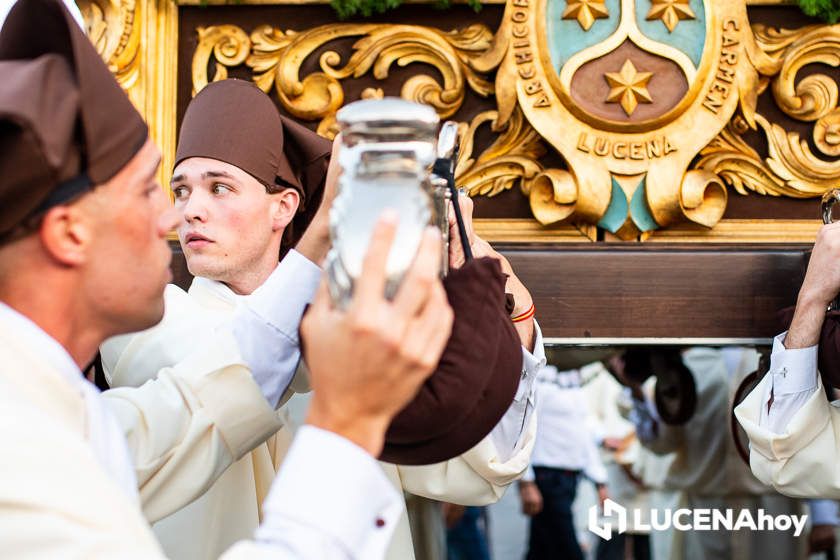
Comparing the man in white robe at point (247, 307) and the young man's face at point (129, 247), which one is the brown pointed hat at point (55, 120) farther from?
the man in white robe at point (247, 307)

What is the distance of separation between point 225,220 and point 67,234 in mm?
1289

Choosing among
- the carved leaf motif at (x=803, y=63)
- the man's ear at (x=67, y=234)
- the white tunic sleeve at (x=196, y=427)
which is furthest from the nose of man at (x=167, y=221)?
the carved leaf motif at (x=803, y=63)

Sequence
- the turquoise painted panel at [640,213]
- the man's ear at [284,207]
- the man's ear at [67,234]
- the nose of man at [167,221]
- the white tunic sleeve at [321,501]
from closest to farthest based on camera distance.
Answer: the white tunic sleeve at [321,501], the man's ear at [67,234], the nose of man at [167,221], the man's ear at [284,207], the turquoise painted panel at [640,213]

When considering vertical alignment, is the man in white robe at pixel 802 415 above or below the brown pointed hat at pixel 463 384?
below

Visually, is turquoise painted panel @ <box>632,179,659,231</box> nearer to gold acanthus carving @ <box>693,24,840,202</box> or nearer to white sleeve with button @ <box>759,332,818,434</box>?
gold acanthus carving @ <box>693,24,840,202</box>

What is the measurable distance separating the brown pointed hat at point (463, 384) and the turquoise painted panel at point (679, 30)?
148 centimetres

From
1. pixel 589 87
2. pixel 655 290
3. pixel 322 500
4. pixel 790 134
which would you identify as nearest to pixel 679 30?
pixel 589 87

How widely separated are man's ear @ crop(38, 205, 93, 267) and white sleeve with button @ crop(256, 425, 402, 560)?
0.33 m

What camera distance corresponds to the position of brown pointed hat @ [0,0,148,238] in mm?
1209

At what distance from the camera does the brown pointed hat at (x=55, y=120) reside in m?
1.21

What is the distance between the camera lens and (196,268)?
8.30ft

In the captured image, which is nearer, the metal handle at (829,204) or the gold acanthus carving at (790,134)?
the metal handle at (829,204)

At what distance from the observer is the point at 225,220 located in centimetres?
255

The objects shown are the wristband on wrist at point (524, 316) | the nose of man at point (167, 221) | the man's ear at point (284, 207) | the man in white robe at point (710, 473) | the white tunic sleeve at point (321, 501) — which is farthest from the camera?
A: the man in white robe at point (710, 473)
